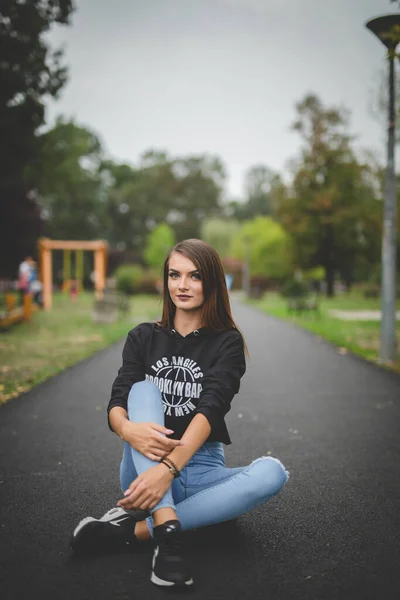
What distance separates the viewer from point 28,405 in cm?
595

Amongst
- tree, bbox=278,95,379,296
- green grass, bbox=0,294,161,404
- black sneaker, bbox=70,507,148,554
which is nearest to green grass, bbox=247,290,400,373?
green grass, bbox=0,294,161,404

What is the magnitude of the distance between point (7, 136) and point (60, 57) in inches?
107

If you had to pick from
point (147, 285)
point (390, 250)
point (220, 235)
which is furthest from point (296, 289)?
point (220, 235)

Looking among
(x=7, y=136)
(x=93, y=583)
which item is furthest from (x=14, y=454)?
(x=7, y=136)

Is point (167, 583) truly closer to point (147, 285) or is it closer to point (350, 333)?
point (350, 333)

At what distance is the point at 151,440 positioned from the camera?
7.88 feet

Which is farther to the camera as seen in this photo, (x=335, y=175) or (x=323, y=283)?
(x=323, y=283)

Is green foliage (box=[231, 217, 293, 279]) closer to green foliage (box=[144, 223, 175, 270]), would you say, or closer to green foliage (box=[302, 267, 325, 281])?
green foliage (box=[302, 267, 325, 281])

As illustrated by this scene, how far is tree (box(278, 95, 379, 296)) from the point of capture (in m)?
36.4

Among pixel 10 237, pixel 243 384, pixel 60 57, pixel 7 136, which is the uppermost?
pixel 60 57

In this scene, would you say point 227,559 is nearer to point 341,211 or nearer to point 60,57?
point 60,57

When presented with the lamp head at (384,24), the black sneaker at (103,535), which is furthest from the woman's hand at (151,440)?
the lamp head at (384,24)

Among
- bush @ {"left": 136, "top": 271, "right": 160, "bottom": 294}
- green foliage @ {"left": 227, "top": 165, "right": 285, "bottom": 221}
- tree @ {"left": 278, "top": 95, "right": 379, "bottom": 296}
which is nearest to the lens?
→ tree @ {"left": 278, "top": 95, "right": 379, "bottom": 296}

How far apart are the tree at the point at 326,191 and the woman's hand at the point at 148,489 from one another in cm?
3527
